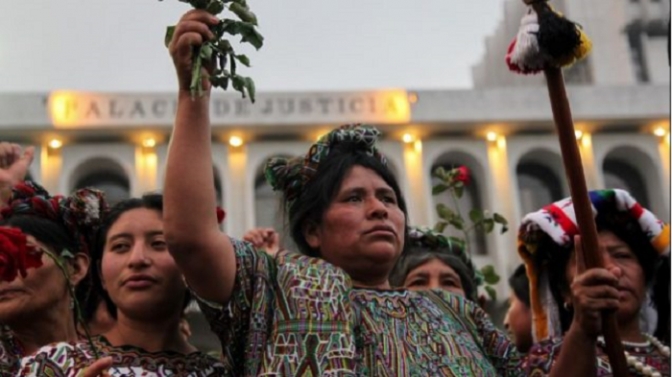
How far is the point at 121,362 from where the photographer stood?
2.27 m

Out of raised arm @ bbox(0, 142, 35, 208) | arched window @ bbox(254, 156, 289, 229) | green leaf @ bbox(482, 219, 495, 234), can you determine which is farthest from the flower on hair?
arched window @ bbox(254, 156, 289, 229)

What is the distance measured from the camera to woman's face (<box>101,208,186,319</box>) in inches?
92.4

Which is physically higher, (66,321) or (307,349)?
(66,321)

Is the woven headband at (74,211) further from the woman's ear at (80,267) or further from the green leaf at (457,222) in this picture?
the green leaf at (457,222)

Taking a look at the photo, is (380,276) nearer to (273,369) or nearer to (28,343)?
(273,369)

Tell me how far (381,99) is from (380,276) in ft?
55.5

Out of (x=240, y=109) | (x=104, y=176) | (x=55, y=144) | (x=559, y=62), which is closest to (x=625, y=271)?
(x=559, y=62)

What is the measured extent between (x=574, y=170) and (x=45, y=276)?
141cm

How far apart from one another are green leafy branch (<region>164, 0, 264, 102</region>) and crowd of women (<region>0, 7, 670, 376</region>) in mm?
31

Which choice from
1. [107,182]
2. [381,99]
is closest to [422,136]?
[381,99]

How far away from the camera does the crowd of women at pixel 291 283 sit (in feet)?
6.21

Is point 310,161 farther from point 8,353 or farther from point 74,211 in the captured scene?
point 8,353

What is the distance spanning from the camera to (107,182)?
19719mm

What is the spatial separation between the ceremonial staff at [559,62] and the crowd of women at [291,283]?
0.14 metres
